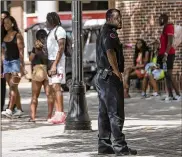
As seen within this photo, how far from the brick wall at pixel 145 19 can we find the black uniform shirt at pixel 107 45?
10129 mm

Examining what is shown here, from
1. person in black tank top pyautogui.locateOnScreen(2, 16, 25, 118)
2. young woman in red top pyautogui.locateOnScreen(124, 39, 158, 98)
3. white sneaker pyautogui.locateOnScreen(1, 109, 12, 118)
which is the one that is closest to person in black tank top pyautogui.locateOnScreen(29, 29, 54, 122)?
person in black tank top pyautogui.locateOnScreen(2, 16, 25, 118)

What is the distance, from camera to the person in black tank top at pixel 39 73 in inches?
464

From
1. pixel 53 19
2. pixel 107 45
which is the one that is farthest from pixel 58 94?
pixel 107 45

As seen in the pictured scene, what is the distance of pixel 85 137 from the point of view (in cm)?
973

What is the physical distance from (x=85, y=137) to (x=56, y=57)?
75.4 inches

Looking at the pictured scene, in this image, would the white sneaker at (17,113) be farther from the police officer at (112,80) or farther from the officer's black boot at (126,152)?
the officer's black boot at (126,152)

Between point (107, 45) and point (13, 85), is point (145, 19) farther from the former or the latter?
point (107, 45)

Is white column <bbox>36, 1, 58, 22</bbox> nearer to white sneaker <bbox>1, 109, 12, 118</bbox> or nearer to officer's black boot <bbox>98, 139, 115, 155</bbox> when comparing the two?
white sneaker <bbox>1, 109, 12, 118</bbox>

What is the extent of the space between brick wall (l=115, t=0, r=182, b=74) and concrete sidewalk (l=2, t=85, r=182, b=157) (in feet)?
16.7

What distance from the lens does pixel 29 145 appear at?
8.95 m

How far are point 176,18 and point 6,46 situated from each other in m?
7.21

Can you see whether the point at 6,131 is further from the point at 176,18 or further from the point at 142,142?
the point at 176,18

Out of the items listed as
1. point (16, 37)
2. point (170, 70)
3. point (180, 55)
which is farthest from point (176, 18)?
point (16, 37)

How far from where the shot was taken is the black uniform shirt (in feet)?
26.0
